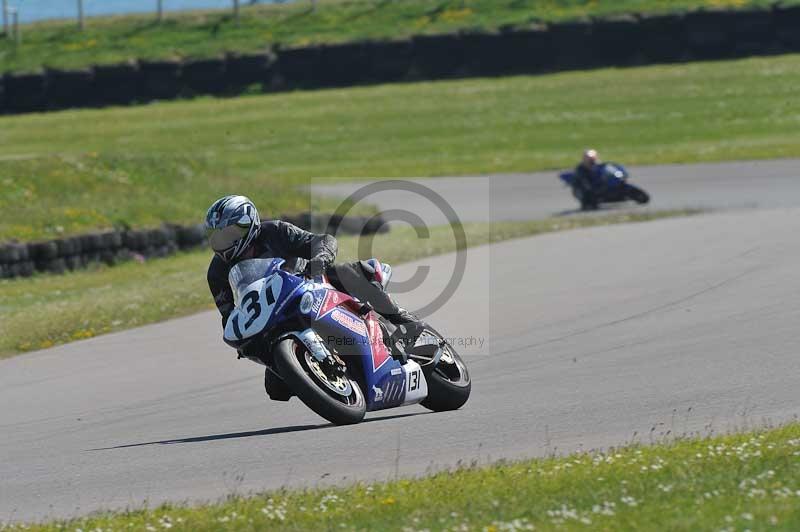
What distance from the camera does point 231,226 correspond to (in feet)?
24.3

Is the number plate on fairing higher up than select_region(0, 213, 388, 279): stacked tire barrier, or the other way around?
the number plate on fairing

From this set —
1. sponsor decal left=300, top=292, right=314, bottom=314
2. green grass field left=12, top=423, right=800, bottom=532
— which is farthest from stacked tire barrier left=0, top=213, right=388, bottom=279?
green grass field left=12, top=423, right=800, bottom=532

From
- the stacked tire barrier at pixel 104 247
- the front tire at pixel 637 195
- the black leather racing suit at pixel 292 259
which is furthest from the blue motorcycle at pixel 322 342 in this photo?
the front tire at pixel 637 195

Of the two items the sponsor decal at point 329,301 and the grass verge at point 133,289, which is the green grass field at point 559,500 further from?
the grass verge at point 133,289

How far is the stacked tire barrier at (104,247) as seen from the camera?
664 inches

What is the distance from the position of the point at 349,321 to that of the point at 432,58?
98.5ft

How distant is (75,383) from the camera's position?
9828 mm

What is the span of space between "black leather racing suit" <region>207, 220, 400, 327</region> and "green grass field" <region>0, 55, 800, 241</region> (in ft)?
50.7

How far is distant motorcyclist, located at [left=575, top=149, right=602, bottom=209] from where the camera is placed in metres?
21.8

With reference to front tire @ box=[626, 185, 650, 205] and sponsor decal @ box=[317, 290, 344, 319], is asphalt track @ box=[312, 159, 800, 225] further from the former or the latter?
sponsor decal @ box=[317, 290, 344, 319]

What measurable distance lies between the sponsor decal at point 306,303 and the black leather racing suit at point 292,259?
427 millimetres

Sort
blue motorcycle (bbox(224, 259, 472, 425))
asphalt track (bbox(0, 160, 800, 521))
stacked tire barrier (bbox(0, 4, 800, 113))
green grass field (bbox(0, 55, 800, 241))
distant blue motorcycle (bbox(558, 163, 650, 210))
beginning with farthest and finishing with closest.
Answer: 1. stacked tire barrier (bbox(0, 4, 800, 113))
2. green grass field (bbox(0, 55, 800, 241))
3. distant blue motorcycle (bbox(558, 163, 650, 210))
4. blue motorcycle (bbox(224, 259, 472, 425))
5. asphalt track (bbox(0, 160, 800, 521))

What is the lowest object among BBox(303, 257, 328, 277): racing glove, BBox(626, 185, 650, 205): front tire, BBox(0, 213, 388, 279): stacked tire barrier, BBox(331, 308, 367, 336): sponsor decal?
BBox(0, 213, 388, 279): stacked tire barrier

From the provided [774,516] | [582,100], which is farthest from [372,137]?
[774,516]
